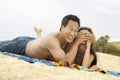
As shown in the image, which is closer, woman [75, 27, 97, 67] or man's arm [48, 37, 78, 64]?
man's arm [48, 37, 78, 64]

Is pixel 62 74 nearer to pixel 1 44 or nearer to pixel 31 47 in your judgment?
pixel 31 47

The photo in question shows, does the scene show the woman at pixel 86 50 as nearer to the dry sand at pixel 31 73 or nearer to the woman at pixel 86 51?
the woman at pixel 86 51

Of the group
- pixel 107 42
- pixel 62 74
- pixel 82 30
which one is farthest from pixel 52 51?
pixel 107 42

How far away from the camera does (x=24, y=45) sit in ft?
19.9

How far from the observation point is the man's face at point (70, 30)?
5.36m

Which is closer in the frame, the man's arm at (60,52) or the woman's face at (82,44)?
the man's arm at (60,52)

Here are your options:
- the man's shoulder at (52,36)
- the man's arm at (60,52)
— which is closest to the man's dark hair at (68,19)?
the man's shoulder at (52,36)

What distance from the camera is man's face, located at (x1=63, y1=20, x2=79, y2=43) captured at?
5359 millimetres

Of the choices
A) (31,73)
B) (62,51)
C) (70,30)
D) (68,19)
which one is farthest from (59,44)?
(31,73)

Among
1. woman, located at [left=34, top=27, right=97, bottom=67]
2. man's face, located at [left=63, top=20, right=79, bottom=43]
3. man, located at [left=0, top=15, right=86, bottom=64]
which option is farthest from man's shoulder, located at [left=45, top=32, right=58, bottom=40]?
woman, located at [left=34, top=27, right=97, bottom=67]

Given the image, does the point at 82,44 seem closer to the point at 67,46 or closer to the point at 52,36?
the point at 67,46

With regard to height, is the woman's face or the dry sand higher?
the woman's face

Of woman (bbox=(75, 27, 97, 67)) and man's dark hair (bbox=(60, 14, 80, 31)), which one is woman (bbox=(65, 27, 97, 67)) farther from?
man's dark hair (bbox=(60, 14, 80, 31))

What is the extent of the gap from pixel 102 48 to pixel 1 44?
1621cm
